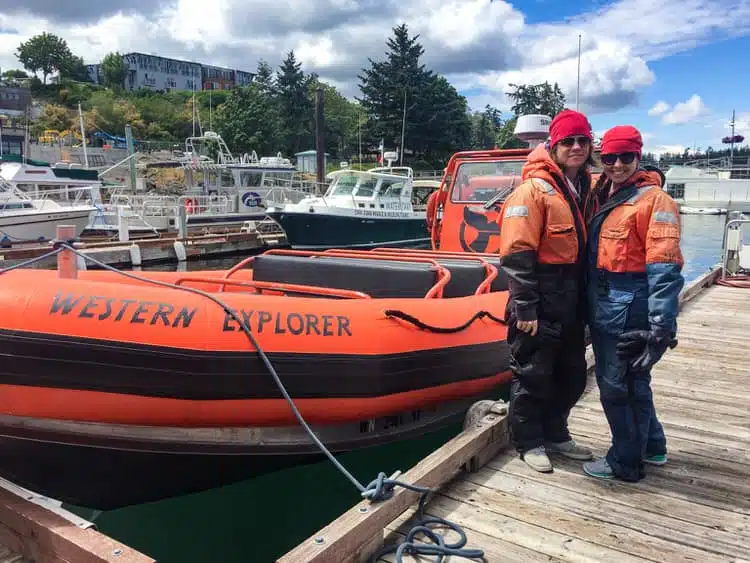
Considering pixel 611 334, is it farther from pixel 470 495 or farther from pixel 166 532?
pixel 166 532

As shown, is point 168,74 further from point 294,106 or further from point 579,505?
point 579,505

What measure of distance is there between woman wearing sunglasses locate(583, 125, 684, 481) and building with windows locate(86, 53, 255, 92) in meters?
87.3

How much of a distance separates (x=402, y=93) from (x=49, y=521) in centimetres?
4458

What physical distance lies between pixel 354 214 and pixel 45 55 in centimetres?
7109

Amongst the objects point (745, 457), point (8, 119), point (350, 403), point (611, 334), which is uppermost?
point (8, 119)

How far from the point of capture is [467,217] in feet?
23.4

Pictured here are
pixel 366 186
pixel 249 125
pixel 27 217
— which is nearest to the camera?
pixel 27 217

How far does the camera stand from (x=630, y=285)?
2.61m

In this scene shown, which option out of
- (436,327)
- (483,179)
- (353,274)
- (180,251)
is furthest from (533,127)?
(180,251)

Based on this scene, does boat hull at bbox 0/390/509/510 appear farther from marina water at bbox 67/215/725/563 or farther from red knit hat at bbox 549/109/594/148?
red knit hat at bbox 549/109/594/148

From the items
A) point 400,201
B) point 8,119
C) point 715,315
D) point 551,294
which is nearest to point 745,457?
point 551,294

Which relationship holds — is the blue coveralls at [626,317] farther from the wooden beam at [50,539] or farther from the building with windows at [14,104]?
the building with windows at [14,104]

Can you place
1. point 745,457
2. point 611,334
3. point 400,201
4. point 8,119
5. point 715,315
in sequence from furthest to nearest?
1. point 8,119
2. point 400,201
3. point 715,315
4. point 745,457
5. point 611,334

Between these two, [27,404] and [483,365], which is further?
[483,365]
